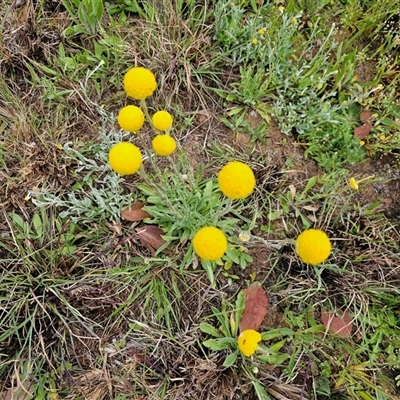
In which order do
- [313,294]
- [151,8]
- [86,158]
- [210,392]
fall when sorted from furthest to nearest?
[151,8], [86,158], [313,294], [210,392]

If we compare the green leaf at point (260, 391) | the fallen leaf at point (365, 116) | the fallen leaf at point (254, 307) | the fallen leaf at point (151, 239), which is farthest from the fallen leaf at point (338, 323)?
the fallen leaf at point (365, 116)

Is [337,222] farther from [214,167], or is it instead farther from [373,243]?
[214,167]

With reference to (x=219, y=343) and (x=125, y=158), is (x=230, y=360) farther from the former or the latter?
(x=125, y=158)

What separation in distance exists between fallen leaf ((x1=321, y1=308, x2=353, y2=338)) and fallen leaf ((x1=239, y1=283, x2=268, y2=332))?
0.34 meters

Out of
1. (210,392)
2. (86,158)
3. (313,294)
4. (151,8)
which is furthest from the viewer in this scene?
(151,8)

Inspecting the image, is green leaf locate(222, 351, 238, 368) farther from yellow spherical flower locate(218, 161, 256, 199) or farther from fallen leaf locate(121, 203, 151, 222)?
yellow spherical flower locate(218, 161, 256, 199)

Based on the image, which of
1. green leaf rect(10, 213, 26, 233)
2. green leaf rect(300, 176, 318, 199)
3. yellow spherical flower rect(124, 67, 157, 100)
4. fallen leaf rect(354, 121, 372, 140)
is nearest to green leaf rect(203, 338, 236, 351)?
green leaf rect(300, 176, 318, 199)

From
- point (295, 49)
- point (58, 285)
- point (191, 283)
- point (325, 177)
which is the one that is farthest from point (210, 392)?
point (295, 49)

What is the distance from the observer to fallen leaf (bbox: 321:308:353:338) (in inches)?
94.2

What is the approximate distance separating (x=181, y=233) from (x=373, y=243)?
110 centimetres

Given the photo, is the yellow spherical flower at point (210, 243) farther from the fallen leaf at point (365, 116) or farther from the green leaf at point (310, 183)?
the fallen leaf at point (365, 116)

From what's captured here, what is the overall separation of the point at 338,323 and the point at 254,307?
18.7 inches

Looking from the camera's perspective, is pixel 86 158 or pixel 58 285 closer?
pixel 58 285

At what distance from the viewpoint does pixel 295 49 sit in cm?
282
